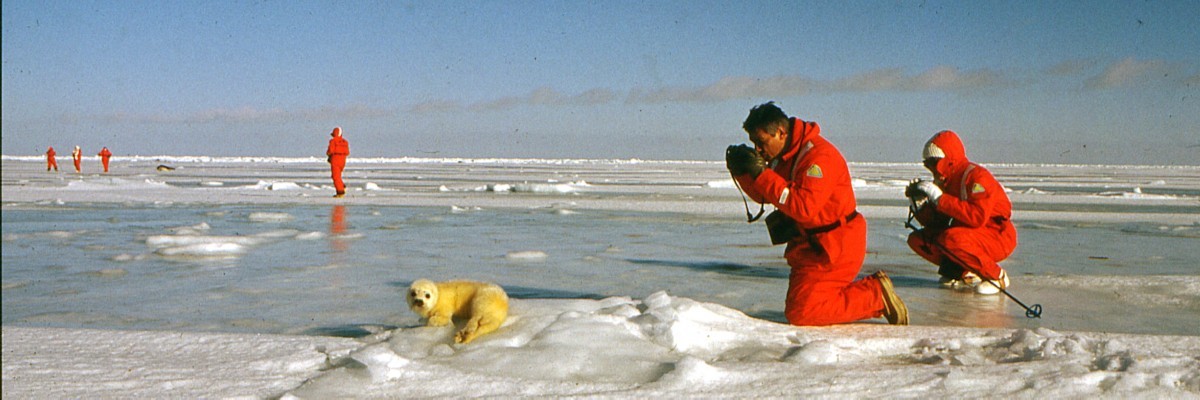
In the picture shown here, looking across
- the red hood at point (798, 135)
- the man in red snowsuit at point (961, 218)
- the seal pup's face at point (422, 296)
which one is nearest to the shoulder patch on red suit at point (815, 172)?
the red hood at point (798, 135)

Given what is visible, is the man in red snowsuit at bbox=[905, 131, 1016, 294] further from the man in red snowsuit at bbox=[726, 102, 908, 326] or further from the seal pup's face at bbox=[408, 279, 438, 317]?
the seal pup's face at bbox=[408, 279, 438, 317]

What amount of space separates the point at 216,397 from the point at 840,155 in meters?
2.51

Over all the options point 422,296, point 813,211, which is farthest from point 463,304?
point 813,211

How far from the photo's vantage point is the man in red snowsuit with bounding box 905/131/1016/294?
14.8 ft

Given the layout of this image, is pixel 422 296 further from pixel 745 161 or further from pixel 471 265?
pixel 471 265

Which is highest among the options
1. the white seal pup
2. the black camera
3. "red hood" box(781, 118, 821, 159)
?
"red hood" box(781, 118, 821, 159)

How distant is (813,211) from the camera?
135 inches

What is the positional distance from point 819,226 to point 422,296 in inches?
65.5

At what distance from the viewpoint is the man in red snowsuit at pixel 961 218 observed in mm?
4508

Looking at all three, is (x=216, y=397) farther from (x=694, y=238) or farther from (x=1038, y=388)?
(x=694, y=238)

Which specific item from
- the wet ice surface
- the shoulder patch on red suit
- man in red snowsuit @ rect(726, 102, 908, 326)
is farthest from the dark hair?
the wet ice surface

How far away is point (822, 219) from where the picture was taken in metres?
3.54

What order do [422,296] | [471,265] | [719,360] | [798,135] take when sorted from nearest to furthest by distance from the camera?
[719,360] < [422,296] < [798,135] < [471,265]

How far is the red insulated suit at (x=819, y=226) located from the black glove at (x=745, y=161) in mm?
36
